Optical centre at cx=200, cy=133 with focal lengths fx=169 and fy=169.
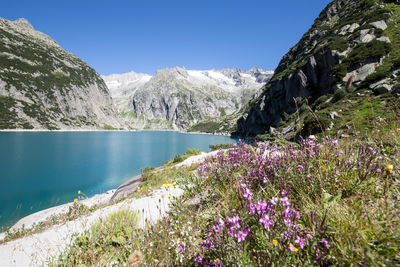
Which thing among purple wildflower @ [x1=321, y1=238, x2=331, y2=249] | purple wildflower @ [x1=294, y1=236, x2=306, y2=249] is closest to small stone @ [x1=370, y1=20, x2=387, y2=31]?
purple wildflower @ [x1=321, y1=238, x2=331, y2=249]

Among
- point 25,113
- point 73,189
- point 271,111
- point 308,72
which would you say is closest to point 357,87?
point 308,72

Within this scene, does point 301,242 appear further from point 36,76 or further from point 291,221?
point 36,76

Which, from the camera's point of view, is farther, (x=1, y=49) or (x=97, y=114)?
(x=97, y=114)

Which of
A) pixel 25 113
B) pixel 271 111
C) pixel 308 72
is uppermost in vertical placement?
pixel 308 72

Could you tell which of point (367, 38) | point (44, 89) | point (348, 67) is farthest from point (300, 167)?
point (44, 89)

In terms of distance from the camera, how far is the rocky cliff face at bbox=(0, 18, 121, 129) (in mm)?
126500

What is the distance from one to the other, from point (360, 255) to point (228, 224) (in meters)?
1.09

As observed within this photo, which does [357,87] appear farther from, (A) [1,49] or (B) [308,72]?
(A) [1,49]

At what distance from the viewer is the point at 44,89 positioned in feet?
484

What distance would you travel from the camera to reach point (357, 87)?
28406mm

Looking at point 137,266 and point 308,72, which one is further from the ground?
point 308,72

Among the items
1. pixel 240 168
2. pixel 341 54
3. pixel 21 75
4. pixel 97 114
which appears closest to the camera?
pixel 240 168

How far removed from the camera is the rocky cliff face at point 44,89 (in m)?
126

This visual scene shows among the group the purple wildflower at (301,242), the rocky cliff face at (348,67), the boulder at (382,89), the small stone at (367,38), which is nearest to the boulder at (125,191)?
the rocky cliff face at (348,67)
